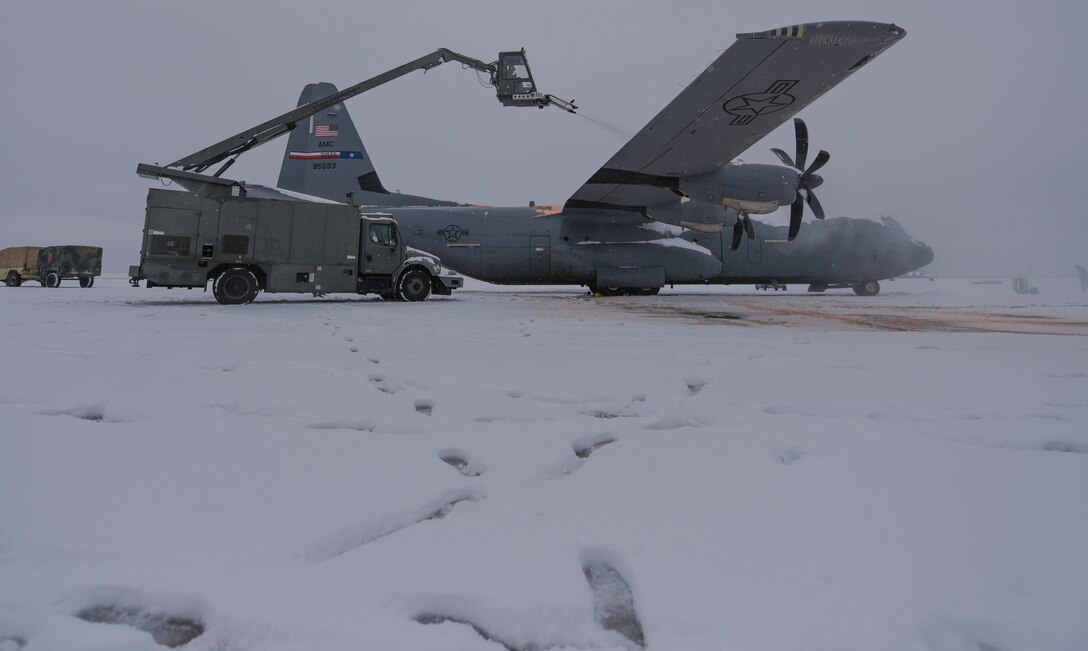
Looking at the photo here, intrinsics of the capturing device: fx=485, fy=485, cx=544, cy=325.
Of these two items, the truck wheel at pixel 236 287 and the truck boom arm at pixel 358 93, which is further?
the truck boom arm at pixel 358 93

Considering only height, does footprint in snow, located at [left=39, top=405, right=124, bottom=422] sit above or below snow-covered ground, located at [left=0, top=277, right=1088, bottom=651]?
below

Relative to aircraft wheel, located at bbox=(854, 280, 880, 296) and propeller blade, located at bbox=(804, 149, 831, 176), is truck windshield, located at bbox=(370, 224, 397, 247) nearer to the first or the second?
propeller blade, located at bbox=(804, 149, 831, 176)

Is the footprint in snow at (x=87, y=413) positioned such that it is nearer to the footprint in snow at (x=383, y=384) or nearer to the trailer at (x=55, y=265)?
the footprint in snow at (x=383, y=384)

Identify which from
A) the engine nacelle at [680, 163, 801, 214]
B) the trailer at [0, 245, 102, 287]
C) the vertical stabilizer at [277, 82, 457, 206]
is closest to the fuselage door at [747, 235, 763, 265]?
the engine nacelle at [680, 163, 801, 214]

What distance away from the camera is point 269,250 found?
11.6m

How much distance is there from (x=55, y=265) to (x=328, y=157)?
54.7 ft

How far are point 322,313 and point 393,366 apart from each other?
239 inches

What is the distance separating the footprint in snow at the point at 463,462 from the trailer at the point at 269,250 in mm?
11201

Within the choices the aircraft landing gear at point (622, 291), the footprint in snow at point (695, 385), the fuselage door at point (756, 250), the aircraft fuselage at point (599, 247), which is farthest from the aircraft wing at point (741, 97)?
the footprint in snow at point (695, 385)

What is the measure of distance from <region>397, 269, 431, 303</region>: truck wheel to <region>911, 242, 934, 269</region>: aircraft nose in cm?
1762

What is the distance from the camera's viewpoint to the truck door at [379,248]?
12.8 metres

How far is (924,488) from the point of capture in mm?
1788

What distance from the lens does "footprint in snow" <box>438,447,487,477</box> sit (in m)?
2.00

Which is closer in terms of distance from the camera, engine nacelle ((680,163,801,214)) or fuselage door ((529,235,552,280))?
engine nacelle ((680,163,801,214))
